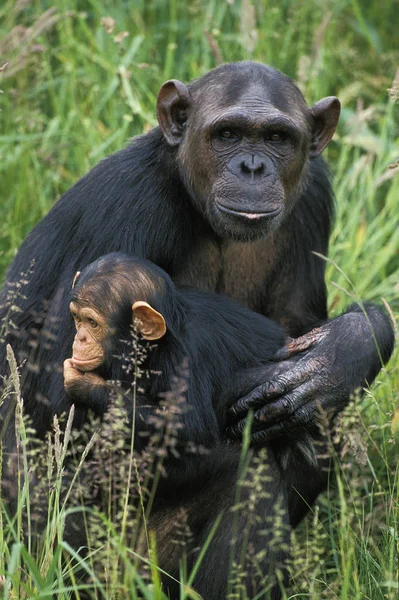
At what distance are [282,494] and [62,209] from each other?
75.4 inches

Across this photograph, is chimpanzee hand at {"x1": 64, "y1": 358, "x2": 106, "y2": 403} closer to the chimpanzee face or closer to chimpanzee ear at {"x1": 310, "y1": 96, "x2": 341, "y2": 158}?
the chimpanzee face

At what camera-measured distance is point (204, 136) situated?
18.9 feet

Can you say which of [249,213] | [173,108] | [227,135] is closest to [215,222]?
[249,213]

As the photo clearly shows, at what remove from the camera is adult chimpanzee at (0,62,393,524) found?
5.50 meters

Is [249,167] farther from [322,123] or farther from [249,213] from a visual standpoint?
[322,123]

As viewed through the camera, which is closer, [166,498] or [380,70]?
[166,498]

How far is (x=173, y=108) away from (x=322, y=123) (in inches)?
33.6

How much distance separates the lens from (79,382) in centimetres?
504

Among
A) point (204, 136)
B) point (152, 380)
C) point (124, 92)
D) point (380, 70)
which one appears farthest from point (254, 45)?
point (152, 380)

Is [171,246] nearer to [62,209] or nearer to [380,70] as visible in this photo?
[62,209]

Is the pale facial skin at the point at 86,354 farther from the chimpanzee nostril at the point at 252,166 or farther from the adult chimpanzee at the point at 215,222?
the chimpanzee nostril at the point at 252,166

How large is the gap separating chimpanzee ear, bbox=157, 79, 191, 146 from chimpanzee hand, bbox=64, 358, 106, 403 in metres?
1.48

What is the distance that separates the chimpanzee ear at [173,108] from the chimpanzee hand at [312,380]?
4.31 ft

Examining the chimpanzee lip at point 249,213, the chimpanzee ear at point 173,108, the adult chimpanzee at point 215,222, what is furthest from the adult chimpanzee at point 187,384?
the chimpanzee ear at point 173,108
